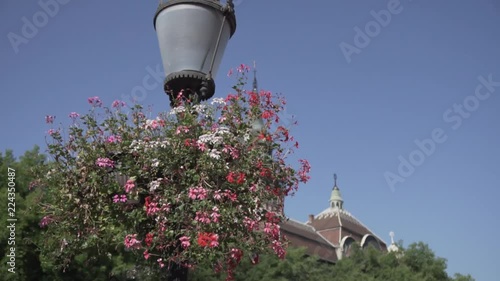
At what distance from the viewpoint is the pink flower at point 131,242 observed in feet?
14.4

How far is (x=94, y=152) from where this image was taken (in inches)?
189

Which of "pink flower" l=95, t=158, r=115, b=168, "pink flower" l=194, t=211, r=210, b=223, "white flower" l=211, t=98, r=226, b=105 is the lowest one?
"pink flower" l=194, t=211, r=210, b=223

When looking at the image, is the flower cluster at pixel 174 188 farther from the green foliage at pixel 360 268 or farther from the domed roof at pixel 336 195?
the domed roof at pixel 336 195

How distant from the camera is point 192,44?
5.11 metres

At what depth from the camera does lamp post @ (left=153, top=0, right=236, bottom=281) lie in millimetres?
5074

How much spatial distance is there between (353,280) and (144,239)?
32.4 metres

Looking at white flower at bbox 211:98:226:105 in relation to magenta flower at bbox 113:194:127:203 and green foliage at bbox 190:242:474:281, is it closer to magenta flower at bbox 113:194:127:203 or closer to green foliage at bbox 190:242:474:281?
magenta flower at bbox 113:194:127:203

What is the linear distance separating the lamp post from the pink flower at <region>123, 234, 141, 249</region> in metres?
1.42

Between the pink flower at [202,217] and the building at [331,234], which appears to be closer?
the pink flower at [202,217]

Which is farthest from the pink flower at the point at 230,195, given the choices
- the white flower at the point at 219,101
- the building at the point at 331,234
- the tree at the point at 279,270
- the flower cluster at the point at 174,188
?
the building at the point at 331,234

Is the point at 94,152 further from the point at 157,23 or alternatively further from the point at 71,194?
the point at 157,23

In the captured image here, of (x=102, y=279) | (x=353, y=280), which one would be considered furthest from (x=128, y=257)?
(x=353, y=280)

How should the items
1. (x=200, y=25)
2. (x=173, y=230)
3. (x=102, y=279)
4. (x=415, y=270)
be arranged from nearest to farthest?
1. (x=173, y=230)
2. (x=200, y=25)
3. (x=102, y=279)
4. (x=415, y=270)

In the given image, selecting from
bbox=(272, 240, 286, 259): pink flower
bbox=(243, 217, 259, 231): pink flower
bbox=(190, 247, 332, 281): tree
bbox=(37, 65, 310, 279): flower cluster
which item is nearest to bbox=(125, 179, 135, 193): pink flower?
bbox=(37, 65, 310, 279): flower cluster
